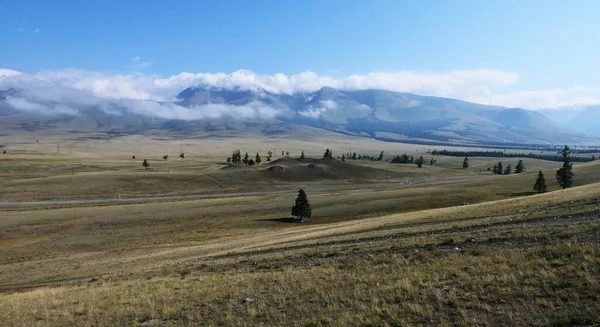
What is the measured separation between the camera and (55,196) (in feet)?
346

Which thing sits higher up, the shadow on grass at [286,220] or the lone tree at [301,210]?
the lone tree at [301,210]

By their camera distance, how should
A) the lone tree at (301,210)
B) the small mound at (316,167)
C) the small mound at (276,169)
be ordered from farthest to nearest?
the small mound at (316,167), the small mound at (276,169), the lone tree at (301,210)

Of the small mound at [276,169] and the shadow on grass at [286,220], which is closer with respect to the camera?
the shadow on grass at [286,220]

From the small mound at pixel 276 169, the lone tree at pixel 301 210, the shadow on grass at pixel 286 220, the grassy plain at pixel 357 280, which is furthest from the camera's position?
the small mound at pixel 276 169

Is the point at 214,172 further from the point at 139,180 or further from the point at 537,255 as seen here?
the point at 537,255

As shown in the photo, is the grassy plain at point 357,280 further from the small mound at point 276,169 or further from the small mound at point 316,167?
the small mound at point 316,167

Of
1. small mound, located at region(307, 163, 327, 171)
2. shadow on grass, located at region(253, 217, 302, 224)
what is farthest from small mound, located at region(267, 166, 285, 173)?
shadow on grass, located at region(253, 217, 302, 224)

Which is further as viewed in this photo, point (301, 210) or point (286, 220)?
point (286, 220)

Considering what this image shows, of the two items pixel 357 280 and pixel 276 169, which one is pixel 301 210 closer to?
pixel 357 280

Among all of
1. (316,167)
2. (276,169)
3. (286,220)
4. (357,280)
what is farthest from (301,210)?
(316,167)

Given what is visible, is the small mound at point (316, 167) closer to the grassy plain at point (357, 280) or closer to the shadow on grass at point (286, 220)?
the shadow on grass at point (286, 220)

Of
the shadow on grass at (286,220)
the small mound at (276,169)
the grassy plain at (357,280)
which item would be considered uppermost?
the grassy plain at (357,280)

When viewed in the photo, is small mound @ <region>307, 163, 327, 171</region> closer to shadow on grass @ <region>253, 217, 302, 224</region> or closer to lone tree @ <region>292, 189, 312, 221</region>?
shadow on grass @ <region>253, 217, 302, 224</region>

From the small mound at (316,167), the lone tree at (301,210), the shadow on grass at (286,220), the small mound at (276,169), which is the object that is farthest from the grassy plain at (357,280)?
the small mound at (316,167)
